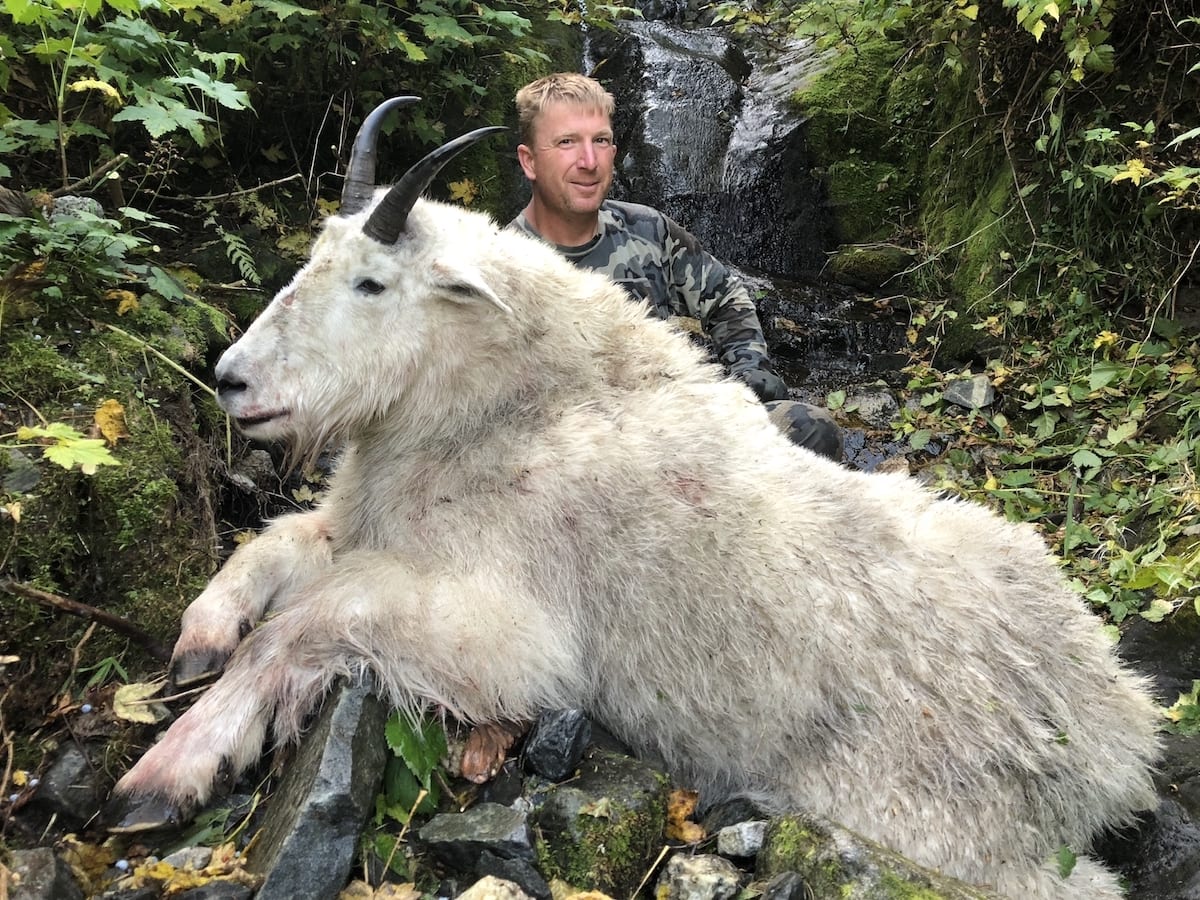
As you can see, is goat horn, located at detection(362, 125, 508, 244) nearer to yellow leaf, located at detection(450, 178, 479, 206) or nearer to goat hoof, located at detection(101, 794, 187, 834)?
goat hoof, located at detection(101, 794, 187, 834)

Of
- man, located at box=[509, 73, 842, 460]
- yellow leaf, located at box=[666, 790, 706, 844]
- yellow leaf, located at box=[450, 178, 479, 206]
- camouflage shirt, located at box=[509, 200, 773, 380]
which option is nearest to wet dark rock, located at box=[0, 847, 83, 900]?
yellow leaf, located at box=[666, 790, 706, 844]

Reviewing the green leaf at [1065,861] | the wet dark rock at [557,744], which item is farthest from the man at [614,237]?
the wet dark rock at [557,744]

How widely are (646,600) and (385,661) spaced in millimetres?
992

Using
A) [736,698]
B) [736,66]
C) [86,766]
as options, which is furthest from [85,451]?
[736,66]

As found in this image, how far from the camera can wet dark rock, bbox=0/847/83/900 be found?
88.2 inches

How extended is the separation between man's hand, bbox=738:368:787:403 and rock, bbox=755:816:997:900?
A: 362 centimetres

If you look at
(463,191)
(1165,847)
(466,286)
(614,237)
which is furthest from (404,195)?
(463,191)

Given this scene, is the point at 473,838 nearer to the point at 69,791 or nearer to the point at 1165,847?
the point at 69,791

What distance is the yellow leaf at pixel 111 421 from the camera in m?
3.51

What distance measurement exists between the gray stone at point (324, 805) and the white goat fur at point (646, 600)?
0.16 metres

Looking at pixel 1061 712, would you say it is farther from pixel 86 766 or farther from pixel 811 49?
pixel 811 49

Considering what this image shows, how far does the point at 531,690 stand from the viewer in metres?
3.05

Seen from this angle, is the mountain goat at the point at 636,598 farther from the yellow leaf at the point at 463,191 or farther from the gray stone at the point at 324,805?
the yellow leaf at the point at 463,191

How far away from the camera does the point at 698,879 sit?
8.55 ft
